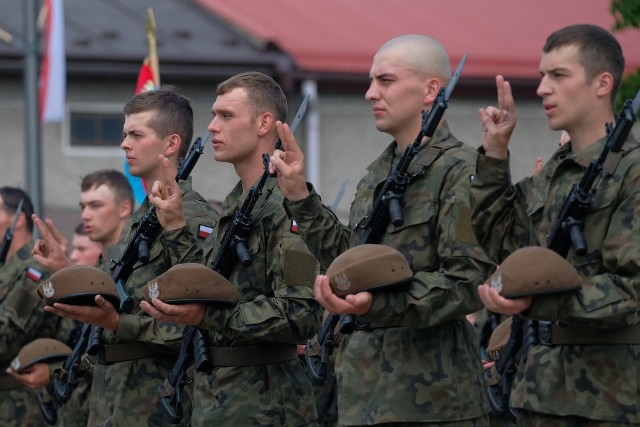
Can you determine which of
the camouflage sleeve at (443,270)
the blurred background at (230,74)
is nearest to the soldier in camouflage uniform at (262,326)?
the camouflage sleeve at (443,270)

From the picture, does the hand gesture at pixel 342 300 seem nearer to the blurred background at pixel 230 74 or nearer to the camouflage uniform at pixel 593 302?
the camouflage uniform at pixel 593 302

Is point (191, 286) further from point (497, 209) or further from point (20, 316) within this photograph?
point (20, 316)

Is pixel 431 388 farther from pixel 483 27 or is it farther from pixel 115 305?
pixel 483 27

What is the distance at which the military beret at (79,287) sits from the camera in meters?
7.29

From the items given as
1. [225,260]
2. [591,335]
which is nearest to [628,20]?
[225,260]

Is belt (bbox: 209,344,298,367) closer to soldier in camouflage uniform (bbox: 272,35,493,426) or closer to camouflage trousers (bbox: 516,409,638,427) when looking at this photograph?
soldier in camouflage uniform (bbox: 272,35,493,426)

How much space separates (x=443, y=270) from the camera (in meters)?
6.02

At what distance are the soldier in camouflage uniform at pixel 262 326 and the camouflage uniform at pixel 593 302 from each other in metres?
1.22

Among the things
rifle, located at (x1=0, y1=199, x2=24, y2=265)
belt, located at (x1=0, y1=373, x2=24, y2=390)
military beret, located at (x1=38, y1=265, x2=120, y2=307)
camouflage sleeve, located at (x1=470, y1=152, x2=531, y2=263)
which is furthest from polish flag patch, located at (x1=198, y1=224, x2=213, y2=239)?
belt, located at (x1=0, y1=373, x2=24, y2=390)

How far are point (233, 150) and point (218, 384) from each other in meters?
1.21

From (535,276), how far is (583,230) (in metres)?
0.48

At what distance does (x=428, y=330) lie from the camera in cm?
612

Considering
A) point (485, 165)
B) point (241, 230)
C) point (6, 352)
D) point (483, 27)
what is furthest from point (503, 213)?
point (483, 27)

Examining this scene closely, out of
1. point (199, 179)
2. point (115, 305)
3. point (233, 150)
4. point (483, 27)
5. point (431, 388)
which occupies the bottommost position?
point (431, 388)
